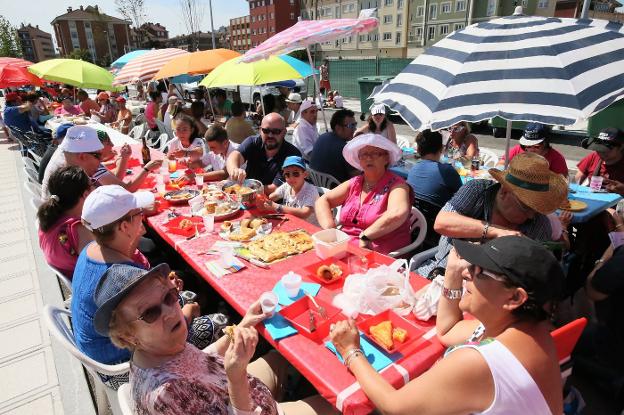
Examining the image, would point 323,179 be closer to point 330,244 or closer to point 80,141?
point 330,244

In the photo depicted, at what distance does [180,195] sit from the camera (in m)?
4.08

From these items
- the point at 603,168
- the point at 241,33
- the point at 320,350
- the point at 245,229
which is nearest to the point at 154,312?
the point at 320,350

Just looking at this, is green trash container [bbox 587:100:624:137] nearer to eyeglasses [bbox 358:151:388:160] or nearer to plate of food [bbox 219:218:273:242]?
eyeglasses [bbox 358:151:388:160]

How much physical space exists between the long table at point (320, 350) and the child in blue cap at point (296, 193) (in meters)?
0.90

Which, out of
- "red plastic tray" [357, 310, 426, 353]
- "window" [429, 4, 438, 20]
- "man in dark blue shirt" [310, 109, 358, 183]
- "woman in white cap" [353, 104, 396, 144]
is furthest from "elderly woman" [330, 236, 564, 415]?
"window" [429, 4, 438, 20]

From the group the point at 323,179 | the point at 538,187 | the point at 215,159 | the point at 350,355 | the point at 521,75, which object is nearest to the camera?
the point at 350,355

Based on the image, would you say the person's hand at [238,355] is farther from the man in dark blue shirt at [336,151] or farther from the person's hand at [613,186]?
the person's hand at [613,186]

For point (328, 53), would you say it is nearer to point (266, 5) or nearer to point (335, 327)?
point (266, 5)

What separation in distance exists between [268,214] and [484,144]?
400 inches

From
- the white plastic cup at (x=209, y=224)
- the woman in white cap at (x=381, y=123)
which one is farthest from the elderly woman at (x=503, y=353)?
the woman in white cap at (x=381, y=123)

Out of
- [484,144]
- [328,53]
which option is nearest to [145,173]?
[484,144]

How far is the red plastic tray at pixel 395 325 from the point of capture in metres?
1.75

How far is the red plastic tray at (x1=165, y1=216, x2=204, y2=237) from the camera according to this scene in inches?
126

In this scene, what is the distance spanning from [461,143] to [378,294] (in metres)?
4.62
